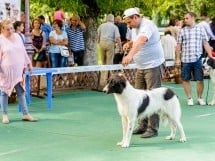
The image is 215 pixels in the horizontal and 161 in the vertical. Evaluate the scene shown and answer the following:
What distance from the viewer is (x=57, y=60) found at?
44.0 feet

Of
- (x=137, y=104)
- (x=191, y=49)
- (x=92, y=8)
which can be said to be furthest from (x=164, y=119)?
(x=92, y=8)

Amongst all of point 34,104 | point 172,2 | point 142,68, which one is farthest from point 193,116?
point 172,2

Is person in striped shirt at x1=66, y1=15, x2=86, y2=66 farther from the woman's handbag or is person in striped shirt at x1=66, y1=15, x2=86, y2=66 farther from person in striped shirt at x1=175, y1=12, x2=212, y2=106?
person in striped shirt at x1=175, y1=12, x2=212, y2=106

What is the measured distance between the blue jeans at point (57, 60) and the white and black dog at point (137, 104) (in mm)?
6000

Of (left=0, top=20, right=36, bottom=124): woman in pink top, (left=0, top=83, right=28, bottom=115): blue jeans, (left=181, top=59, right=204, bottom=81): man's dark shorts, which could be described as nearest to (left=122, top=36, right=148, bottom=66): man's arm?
(left=0, top=20, right=36, bottom=124): woman in pink top

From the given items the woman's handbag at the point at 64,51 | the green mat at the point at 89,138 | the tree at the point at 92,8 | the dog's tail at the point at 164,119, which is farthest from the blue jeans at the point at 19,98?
the tree at the point at 92,8

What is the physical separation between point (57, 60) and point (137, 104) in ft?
21.0

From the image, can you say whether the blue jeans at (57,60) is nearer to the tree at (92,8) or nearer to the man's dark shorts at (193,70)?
the tree at (92,8)

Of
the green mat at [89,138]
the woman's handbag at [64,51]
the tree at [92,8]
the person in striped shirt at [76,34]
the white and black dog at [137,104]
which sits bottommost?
the green mat at [89,138]

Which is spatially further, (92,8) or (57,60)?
(92,8)

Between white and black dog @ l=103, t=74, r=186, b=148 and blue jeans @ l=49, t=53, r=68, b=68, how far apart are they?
600cm

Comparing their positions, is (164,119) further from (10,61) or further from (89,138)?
(10,61)

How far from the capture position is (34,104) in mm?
11406

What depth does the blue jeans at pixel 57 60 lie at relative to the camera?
13328 millimetres
